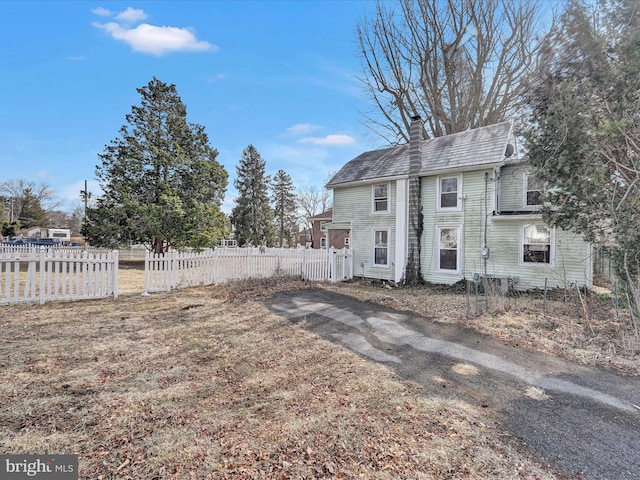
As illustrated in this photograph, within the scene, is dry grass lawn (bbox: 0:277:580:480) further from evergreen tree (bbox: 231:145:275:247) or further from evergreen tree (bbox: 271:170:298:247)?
evergreen tree (bbox: 271:170:298:247)

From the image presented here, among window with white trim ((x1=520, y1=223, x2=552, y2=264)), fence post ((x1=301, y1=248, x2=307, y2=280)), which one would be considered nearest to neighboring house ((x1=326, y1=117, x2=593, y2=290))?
window with white trim ((x1=520, y1=223, x2=552, y2=264))

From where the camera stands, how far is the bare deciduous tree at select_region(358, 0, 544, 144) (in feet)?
54.2

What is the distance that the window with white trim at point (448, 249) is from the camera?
1162 centimetres

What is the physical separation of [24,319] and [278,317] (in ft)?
15.3

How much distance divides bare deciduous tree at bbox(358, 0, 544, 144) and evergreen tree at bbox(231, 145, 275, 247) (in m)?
15.1

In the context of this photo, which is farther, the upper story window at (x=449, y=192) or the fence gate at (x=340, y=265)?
the fence gate at (x=340, y=265)

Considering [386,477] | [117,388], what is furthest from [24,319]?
[386,477]

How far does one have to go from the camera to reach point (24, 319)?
5723 millimetres

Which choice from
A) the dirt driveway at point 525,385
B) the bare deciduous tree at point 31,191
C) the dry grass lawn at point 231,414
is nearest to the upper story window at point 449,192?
the dirt driveway at point 525,385

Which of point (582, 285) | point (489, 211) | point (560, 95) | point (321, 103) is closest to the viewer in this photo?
point (560, 95)

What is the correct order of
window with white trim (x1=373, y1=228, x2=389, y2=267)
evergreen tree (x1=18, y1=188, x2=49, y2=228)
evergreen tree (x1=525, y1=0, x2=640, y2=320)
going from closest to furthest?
evergreen tree (x1=525, y1=0, x2=640, y2=320) < window with white trim (x1=373, y1=228, x2=389, y2=267) < evergreen tree (x1=18, y1=188, x2=49, y2=228)

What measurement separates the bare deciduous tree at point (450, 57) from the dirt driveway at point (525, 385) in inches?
618

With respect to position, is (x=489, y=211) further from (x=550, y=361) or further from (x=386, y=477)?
(x=386, y=477)

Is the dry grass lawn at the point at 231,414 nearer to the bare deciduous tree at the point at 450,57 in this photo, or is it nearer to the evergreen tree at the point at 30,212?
the bare deciduous tree at the point at 450,57
